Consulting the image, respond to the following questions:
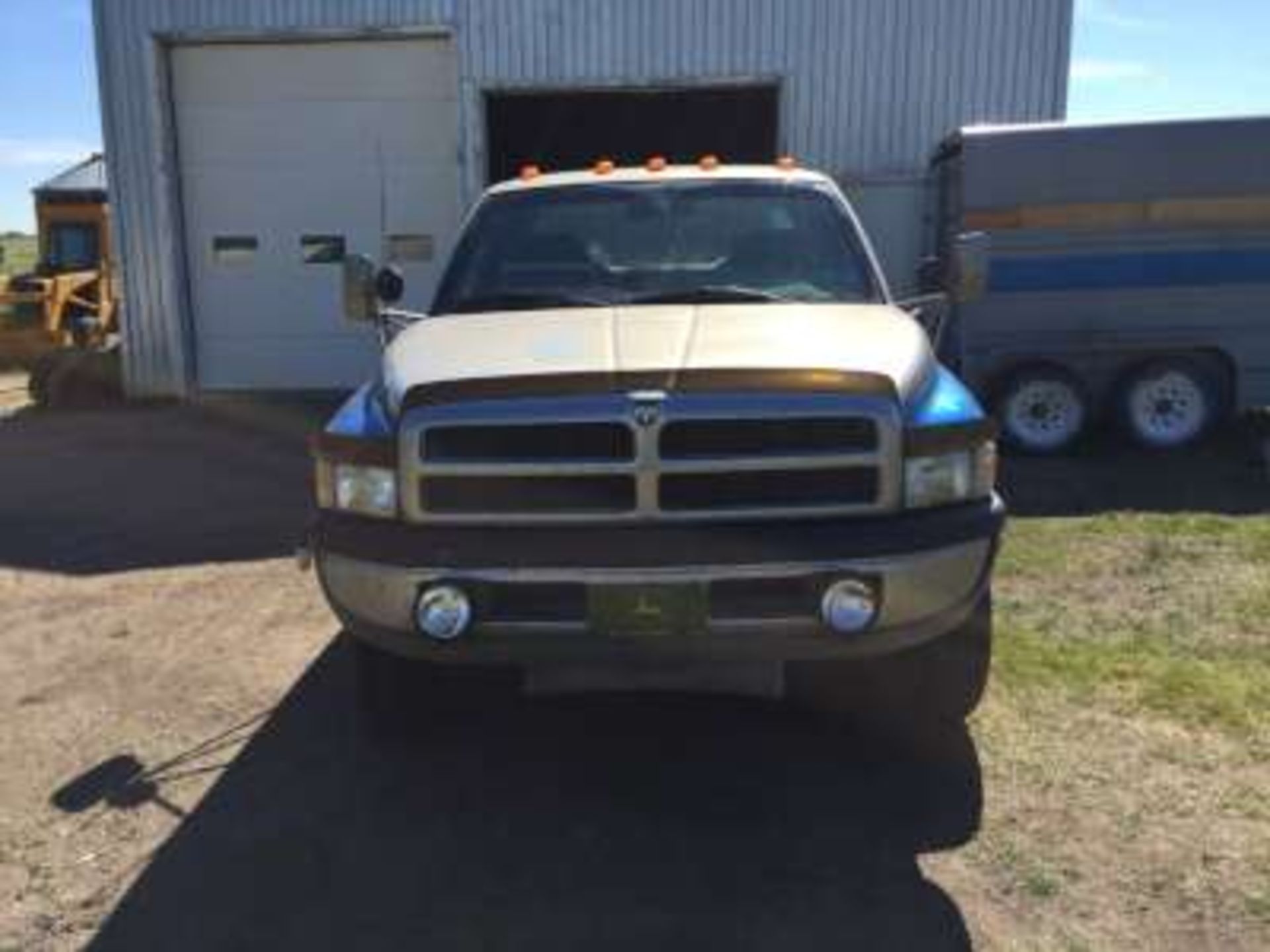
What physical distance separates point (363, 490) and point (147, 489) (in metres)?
6.50

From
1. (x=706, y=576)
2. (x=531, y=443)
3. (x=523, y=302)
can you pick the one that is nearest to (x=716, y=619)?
(x=706, y=576)

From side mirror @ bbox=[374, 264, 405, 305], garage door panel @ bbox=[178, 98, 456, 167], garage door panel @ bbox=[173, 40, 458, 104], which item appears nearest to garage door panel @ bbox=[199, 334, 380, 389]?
garage door panel @ bbox=[178, 98, 456, 167]

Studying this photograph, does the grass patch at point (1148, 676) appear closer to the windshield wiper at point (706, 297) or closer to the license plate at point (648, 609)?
the windshield wiper at point (706, 297)

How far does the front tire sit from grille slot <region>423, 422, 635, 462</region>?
3.01ft

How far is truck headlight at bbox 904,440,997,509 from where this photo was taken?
13.4 ft

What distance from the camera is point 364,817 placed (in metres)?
4.42

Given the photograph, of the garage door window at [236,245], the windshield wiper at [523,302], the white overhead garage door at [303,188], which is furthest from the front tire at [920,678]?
the garage door window at [236,245]

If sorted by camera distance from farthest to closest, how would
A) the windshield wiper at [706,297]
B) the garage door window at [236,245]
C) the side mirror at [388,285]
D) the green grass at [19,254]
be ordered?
the green grass at [19,254]
the garage door window at [236,245]
the side mirror at [388,285]
the windshield wiper at [706,297]

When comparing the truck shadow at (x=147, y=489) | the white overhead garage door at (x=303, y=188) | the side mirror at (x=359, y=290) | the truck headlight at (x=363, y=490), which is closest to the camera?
the truck headlight at (x=363, y=490)

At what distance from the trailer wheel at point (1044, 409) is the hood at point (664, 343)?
6.21 meters

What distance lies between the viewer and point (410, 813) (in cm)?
446

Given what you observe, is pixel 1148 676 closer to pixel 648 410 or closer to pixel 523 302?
pixel 648 410

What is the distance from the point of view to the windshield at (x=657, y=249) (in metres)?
5.35

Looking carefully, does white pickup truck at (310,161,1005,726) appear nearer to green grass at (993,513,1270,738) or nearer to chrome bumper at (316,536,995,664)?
chrome bumper at (316,536,995,664)
